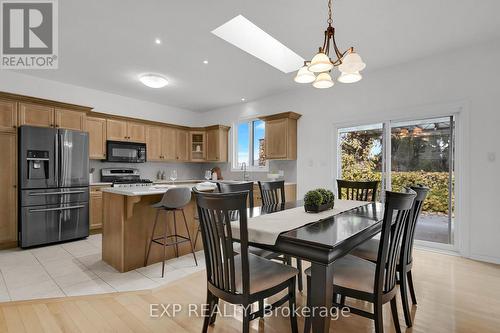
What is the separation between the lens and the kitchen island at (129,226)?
2824 millimetres

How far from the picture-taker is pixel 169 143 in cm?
589

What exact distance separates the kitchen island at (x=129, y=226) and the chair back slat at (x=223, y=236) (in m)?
1.57

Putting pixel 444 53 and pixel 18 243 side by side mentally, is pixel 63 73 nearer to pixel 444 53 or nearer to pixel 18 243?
pixel 18 243

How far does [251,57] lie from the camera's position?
11.6 feet

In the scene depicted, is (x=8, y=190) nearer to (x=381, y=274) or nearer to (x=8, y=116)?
(x=8, y=116)

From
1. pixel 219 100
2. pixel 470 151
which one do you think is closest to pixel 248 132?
pixel 219 100

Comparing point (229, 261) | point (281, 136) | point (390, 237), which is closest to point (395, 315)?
point (390, 237)

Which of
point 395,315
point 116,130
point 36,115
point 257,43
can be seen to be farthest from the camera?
point 116,130

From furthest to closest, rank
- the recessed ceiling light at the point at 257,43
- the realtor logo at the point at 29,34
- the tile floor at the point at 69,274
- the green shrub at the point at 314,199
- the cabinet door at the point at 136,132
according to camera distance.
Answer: the cabinet door at the point at 136,132 < the recessed ceiling light at the point at 257,43 < the realtor logo at the point at 29,34 < the tile floor at the point at 69,274 < the green shrub at the point at 314,199

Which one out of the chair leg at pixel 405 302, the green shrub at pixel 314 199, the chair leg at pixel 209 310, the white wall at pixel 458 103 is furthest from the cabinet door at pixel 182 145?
the chair leg at pixel 405 302

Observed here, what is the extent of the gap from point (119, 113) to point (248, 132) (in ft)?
9.45

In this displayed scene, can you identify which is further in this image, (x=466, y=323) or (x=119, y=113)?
(x=119, y=113)

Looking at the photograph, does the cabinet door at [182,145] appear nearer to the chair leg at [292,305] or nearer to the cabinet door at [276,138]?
the cabinet door at [276,138]

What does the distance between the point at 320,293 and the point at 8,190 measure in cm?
454
